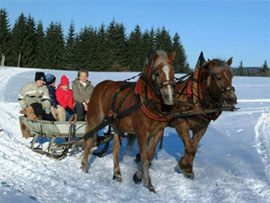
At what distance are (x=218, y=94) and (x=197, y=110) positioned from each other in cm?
50

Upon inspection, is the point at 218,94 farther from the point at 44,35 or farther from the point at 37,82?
the point at 44,35

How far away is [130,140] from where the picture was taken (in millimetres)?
6367

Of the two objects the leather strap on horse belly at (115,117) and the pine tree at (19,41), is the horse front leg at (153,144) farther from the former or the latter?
the pine tree at (19,41)

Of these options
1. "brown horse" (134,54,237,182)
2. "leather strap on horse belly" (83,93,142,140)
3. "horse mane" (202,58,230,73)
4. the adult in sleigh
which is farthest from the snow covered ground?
"horse mane" (202,58,230,73)

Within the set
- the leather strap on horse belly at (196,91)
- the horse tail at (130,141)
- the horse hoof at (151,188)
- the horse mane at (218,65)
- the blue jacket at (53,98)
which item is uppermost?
the horse mane at (218,65)

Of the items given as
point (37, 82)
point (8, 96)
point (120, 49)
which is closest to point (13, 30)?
point (120, 49)

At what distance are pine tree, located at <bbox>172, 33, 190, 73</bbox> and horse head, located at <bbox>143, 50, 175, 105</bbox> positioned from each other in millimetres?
55953

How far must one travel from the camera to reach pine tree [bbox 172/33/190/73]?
201ft

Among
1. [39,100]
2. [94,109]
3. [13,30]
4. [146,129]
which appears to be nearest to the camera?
[146,129]

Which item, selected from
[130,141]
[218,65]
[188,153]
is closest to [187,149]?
[188,153]

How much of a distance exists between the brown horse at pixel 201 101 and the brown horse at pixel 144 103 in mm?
297

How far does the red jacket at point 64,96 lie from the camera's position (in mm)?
7293

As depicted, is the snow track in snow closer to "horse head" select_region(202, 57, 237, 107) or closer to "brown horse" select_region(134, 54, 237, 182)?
"brown horse" select_region(134, 54, 237, 182)

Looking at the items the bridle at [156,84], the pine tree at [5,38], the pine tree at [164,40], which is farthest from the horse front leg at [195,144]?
the pine tree at [164,40]
